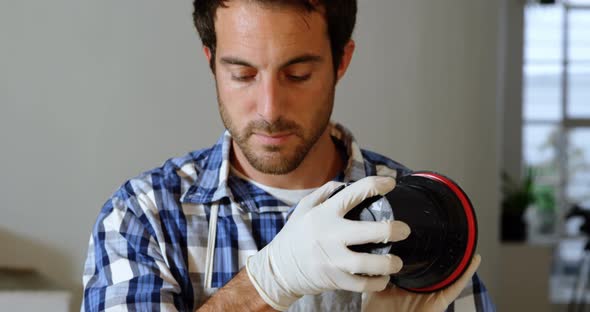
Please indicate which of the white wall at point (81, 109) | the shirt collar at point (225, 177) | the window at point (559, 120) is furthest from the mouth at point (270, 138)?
the window at point (559, 120)

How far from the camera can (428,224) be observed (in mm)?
1023

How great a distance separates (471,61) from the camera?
319 centimetres

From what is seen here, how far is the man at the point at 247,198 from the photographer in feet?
3.78

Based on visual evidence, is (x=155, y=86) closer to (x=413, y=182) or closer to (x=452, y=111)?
(x=452, y=111)

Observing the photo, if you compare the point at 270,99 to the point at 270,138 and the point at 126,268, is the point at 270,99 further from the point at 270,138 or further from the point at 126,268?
the point at 126,268

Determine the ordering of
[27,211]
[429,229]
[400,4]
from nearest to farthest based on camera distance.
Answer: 1. [429,229]
2. [27,211]
3. [400,4]

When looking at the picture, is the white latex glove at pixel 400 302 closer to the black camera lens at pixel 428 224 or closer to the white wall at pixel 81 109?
the black camera lens at pixel 428 224

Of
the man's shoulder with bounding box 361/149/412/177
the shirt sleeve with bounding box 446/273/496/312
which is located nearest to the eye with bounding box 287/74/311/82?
the man's shoulder with bounding box 361/149/412/177

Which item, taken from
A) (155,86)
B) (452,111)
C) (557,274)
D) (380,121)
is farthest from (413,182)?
(557,274)

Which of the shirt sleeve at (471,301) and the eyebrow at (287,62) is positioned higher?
the eyebrow at (287,62)

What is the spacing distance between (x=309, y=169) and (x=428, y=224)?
0.40 m

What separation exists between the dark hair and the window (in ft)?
11.8

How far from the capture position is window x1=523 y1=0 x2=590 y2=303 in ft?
15.7

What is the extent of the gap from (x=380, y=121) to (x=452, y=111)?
37cm
